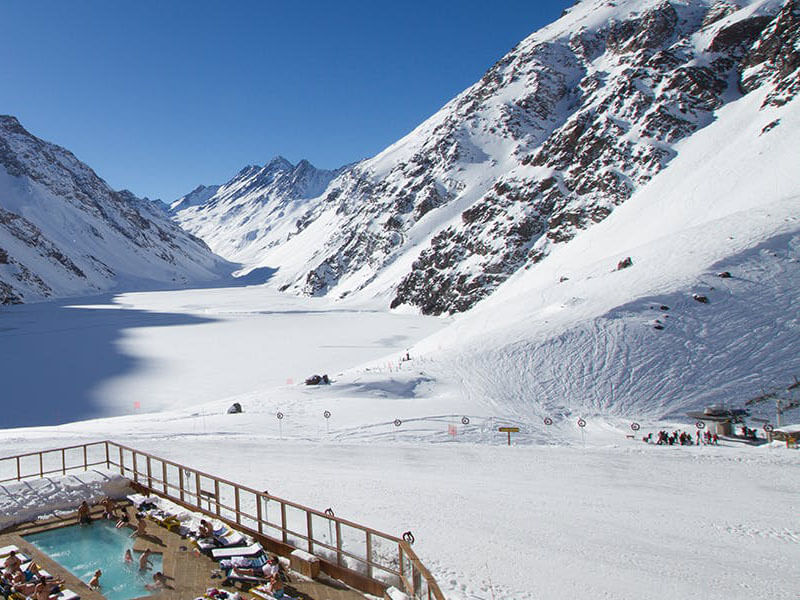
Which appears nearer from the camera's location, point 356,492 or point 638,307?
point 356,492

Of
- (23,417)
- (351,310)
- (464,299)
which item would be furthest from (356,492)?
(351,310)

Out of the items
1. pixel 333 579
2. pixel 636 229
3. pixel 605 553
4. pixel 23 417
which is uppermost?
pixel 636 229

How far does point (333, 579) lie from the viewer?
13.4 metres

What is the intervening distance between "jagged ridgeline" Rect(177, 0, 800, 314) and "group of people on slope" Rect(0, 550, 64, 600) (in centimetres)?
8424

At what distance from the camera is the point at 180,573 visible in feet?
46.7

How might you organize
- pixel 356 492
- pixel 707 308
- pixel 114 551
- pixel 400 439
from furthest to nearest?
pixel 707 308 < pixel 400 439 < pixel 356 492 < pixel 114 551

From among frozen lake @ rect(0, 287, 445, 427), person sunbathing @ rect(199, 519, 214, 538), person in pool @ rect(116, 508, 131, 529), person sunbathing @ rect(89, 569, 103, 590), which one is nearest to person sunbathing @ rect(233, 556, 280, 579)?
person sunbathing @ rect(199, 519, 214, 538)

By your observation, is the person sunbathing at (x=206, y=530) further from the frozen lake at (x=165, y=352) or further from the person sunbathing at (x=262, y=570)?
the frozen lake at (x=165, y=352)

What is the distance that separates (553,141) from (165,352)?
87.3 meters

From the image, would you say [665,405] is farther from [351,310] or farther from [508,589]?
[351,310]

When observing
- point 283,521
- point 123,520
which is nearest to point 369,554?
point 283,521

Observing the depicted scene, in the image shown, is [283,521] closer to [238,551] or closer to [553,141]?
[238,551]

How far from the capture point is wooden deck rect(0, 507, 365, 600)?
13.1m

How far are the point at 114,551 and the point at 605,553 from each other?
13.8m
